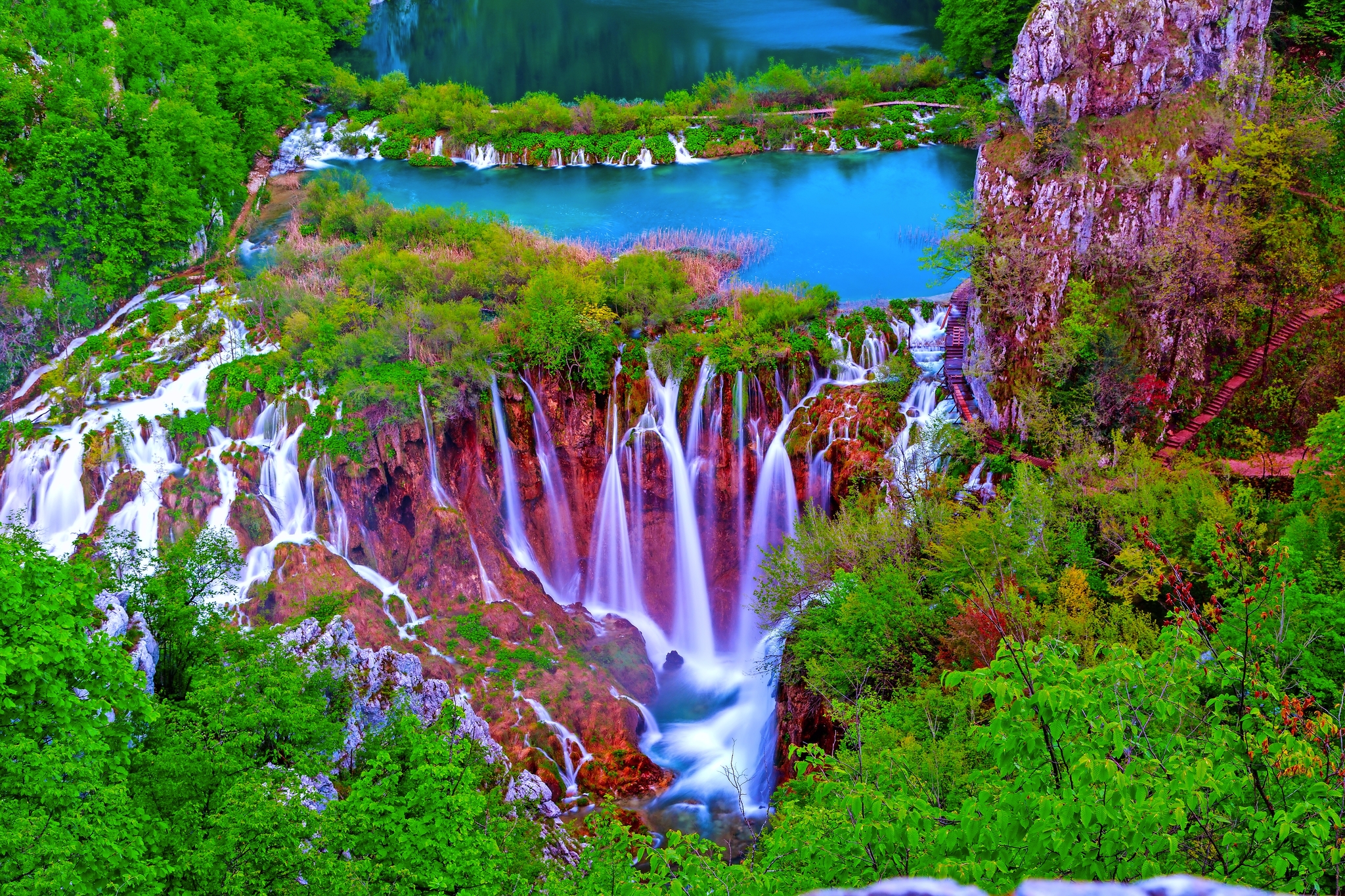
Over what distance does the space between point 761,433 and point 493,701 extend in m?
11.7

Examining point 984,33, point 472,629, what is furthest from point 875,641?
point 984,33

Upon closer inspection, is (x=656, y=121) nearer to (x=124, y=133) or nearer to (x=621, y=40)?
(x=621, y=40)

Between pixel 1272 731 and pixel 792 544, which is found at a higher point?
pixel 1272 731

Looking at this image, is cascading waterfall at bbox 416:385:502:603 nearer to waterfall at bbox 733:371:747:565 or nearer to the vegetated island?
waterfall at bbox 733:371:747:565

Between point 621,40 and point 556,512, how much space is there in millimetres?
57242

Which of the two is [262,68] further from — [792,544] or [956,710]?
[956,710]

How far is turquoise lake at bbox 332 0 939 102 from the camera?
68625 millimetres

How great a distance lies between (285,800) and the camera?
12.3m

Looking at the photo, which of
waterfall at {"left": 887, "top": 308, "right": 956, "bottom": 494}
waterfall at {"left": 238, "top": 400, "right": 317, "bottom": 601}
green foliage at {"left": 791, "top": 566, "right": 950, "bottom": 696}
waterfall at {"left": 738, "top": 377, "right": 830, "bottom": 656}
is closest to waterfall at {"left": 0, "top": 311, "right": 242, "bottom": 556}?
waterfall at {"left": 238, "top": 400, "right": 317, "bottom": 601}

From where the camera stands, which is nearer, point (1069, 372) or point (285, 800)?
point (285, 800)

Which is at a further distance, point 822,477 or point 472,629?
point 822,477

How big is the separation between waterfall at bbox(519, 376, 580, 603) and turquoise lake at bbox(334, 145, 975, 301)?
11980 millimetres

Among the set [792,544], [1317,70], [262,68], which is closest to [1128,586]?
[792,544]

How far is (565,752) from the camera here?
24.0m
